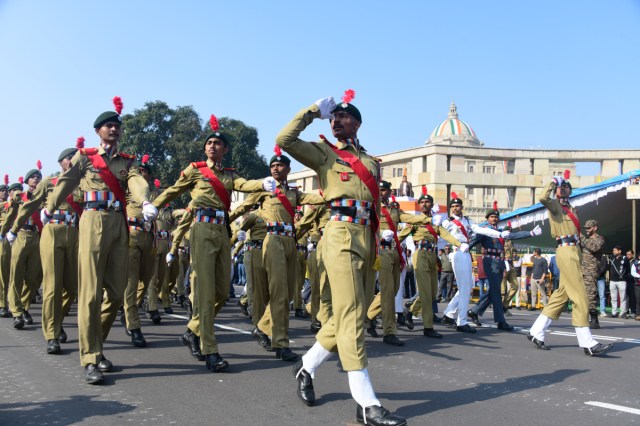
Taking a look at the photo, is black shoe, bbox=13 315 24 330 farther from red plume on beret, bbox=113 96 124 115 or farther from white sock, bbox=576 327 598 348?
white sock, bbox=576 327 598 348

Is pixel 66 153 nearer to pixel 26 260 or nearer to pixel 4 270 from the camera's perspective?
pixel 26 260

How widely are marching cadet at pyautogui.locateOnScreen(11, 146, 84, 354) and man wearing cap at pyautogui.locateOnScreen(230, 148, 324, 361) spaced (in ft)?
7.43

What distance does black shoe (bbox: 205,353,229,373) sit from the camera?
638cm

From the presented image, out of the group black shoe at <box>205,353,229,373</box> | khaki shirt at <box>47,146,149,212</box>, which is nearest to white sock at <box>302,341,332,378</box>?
black shoe at <box>205,353,229,373</box>

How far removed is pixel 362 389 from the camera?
459 cm

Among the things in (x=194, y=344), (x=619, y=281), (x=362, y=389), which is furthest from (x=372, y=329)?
(x=619, y=281)

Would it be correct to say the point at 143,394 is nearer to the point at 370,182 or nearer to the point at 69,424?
the point at 69,424

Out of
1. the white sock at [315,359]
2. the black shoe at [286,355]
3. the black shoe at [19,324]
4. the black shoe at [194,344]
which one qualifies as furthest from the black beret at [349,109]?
the black shoe at [19,324]

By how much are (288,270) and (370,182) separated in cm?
360

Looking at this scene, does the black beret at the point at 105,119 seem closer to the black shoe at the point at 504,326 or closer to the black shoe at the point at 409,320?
the black shoe at the point at 409,320

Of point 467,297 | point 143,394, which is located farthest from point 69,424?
point 467,297

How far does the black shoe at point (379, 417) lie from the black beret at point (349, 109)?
2495mm

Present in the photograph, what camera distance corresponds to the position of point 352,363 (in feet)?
15.4

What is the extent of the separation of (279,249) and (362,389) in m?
3.68
